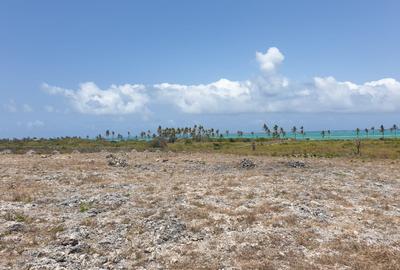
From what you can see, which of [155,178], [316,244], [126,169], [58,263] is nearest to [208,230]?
[316,244]

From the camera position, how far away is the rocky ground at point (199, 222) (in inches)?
766

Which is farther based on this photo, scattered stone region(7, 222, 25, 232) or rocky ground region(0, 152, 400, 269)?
scattered stone region(7, 222, 25, 232)

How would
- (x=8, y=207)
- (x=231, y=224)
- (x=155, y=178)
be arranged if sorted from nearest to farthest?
(x=231, y=224)
(x=8, y=207)
(x=155, y=178)

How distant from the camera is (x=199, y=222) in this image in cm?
2442

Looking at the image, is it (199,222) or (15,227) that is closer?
(15,227)

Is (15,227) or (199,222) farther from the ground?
(15,227)

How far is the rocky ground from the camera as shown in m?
19.5

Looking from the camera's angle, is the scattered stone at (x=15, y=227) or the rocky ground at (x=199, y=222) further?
the scattered stone at (x=15, y=227)

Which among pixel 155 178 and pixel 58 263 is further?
pixel 155 178

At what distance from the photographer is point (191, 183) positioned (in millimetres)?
37562

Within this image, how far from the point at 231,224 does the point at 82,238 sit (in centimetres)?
862

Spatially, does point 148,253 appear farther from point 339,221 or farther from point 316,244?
point 339,221

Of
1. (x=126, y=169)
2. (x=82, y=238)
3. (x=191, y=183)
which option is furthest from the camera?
(x=126, y=169)

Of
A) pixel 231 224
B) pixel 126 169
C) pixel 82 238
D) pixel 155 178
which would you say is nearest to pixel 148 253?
pixel 82 238
